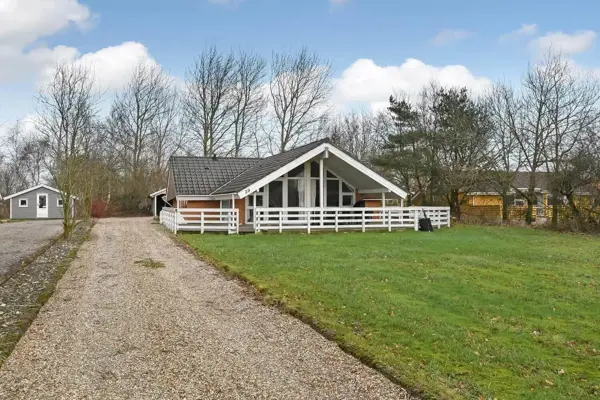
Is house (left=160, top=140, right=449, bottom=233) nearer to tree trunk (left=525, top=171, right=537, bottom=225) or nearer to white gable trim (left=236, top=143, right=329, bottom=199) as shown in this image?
white gable trim (left=236, top=143, right=329, bottom=199)

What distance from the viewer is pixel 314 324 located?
572 cm

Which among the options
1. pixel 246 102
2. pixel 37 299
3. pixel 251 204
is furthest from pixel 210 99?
pixel 37 299

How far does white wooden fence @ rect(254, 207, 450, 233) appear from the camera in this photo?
1941 cm

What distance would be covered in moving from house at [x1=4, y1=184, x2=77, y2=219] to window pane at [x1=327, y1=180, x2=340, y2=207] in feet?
89.4

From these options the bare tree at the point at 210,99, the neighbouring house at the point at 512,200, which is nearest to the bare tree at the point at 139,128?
the bare tree at the point at 210,99

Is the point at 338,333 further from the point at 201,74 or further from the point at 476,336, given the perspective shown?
the point at 201,74

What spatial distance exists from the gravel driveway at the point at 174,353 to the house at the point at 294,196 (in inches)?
462

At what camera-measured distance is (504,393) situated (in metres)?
3.78

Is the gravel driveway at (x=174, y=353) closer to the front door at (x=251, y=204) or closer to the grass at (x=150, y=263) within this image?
the grass at (x=150, y=263)

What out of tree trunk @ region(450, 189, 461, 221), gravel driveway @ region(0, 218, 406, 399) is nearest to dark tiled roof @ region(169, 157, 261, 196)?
tree trunk @ region(450, 189, 461, 221)

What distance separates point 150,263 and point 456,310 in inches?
277

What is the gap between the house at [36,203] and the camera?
40.3 meters

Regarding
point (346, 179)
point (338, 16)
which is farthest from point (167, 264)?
point (346, 179)

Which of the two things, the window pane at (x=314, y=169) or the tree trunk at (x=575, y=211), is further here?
the tree trunk at (x=575, y=211)
